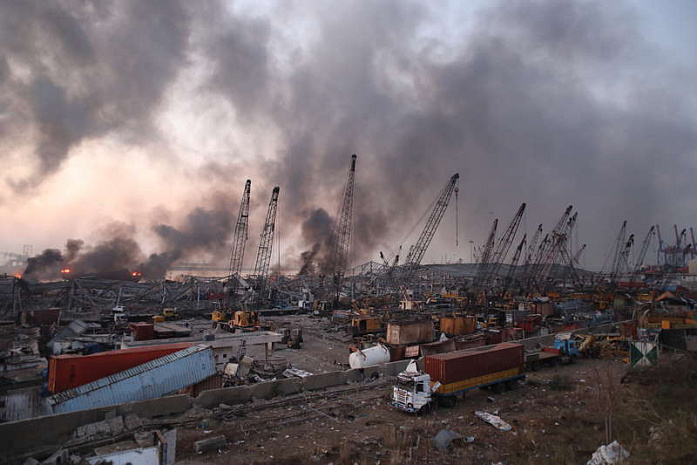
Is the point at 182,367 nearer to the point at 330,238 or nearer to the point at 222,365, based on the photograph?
the point at 222,365

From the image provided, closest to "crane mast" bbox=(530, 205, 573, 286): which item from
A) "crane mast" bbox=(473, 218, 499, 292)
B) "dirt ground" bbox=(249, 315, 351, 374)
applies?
"crane mast" bbox=(473, 218, 499, 292)

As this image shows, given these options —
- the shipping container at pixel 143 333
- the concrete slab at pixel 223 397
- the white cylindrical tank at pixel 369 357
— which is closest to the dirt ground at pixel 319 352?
the white cylindrical tank at pixel 369 357

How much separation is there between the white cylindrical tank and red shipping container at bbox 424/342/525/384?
214 inches

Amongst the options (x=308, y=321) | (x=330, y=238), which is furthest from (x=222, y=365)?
(x=330, y=238)

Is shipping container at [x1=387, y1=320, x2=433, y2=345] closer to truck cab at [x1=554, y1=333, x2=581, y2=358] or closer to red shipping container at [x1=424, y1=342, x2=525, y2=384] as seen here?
truck cab at [x1=554, y1=333, x2=581, y2=358]

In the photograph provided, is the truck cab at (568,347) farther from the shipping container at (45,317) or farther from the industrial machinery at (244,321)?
the shipping container at (45,317)

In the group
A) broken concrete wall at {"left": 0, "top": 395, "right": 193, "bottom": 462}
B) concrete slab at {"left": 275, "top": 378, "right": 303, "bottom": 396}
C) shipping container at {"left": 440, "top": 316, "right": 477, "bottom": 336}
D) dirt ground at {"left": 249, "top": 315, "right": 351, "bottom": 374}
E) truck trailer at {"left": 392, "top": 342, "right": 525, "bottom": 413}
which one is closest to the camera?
broken concrete wall at {"left": 0, "top": 395, "right": 193, "bottom": 462}

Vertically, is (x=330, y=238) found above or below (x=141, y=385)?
above

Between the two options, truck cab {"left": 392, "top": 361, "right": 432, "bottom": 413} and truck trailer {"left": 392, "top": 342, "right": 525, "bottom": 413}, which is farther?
truck trailer {"left": 392, "top": 342, "right": 525, "bottom": 413}

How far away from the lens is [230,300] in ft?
187

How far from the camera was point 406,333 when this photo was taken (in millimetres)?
24500

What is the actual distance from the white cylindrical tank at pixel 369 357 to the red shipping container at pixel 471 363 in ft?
17.8

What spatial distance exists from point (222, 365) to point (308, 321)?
28.0 m

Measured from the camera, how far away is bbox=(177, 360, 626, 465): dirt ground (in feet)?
33.9
